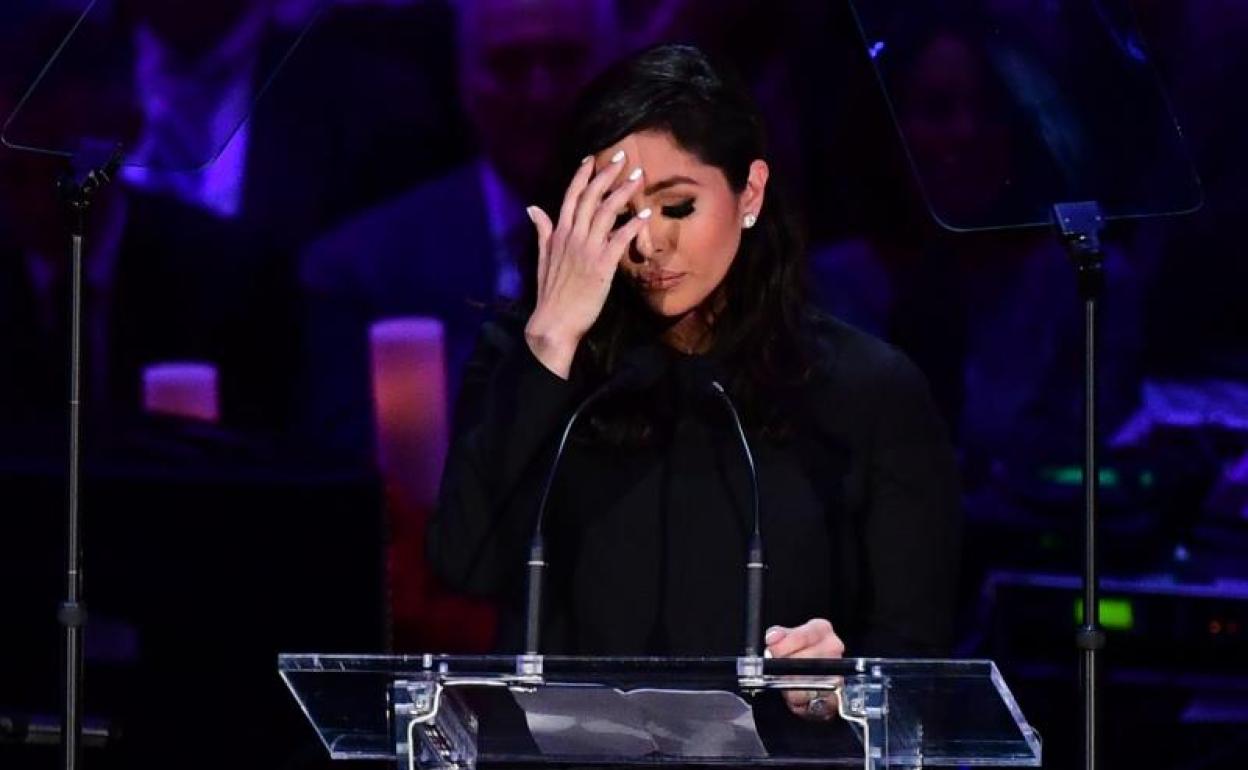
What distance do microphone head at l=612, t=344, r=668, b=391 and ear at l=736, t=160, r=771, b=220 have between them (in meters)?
0.22

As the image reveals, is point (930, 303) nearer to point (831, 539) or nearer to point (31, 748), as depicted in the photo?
point (831, 539)

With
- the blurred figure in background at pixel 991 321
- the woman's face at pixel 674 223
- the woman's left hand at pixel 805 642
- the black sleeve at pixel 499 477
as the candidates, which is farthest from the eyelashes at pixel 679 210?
the blurred figure in background at pixel 991 321

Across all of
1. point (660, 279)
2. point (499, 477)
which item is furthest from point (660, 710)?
point (660, 279)

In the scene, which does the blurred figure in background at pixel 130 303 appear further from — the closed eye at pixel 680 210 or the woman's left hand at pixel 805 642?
the woman's left hand at pixel 805 642

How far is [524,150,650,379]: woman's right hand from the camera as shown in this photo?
2.62 meters

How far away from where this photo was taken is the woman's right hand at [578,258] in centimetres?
262

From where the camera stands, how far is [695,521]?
277 cm

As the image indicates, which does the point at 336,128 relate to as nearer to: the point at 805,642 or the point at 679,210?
the point at 679,210

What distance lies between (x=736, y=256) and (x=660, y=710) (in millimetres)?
1088

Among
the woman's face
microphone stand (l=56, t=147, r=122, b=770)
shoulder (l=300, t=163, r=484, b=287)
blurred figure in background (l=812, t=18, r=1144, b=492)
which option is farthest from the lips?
shoulder (l=300, t=163, r=484, b=287)

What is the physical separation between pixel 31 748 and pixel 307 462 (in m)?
0.84

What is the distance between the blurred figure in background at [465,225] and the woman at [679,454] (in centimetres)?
116

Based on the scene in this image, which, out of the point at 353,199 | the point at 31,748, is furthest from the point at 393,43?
the point at 31,748

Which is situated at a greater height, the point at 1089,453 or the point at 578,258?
the point at 578,258
